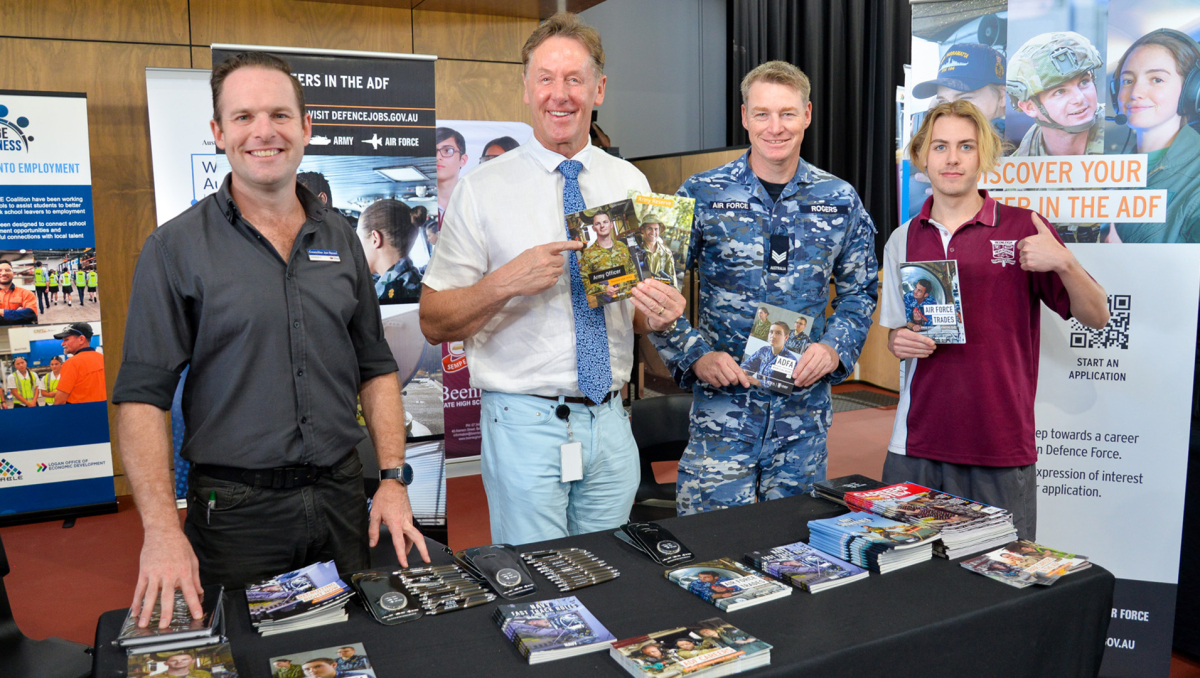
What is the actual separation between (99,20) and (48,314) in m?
1.65

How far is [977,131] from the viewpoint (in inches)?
94.5

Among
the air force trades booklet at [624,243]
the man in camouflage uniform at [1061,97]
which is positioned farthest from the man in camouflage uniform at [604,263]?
the man in camouflage uniform at [1061,97]

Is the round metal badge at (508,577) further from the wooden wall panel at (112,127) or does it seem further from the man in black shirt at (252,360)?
the wooden wall panel at (112,127)

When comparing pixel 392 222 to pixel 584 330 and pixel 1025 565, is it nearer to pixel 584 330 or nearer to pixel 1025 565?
pixel 584 330

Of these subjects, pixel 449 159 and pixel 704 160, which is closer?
pixel 449 159

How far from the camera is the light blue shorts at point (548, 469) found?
1984mm

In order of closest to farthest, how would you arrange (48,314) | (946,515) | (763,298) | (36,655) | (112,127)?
(946,515)
(36,655)
(763,298)
(48,314)
(112,127)

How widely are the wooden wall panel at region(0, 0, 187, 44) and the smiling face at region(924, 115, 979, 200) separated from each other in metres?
4.19

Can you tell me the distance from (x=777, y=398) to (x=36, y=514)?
441 centimetres

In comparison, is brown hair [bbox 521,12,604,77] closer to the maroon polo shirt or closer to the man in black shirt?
the man in black shirt

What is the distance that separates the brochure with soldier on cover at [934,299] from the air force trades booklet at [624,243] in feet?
2.56

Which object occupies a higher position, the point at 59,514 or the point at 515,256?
the point at 515,256

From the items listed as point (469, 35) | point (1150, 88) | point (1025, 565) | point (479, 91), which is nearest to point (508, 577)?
point (1025, 565)

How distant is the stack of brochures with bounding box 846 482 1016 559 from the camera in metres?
1.68
